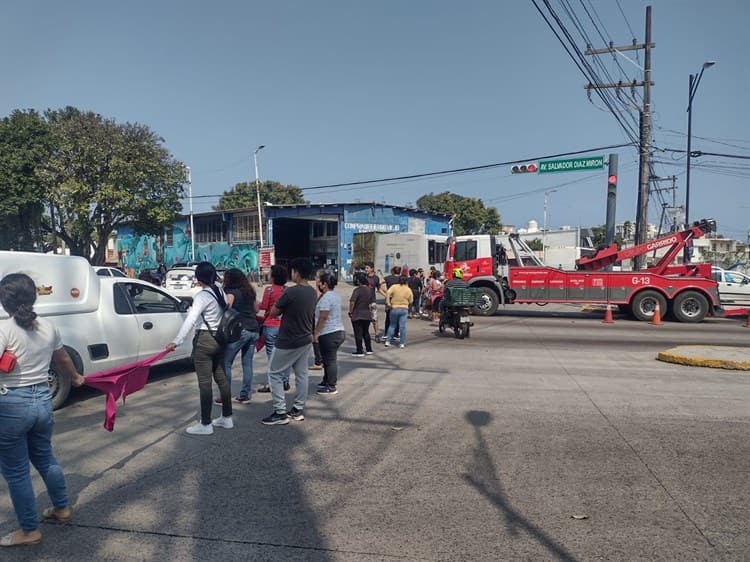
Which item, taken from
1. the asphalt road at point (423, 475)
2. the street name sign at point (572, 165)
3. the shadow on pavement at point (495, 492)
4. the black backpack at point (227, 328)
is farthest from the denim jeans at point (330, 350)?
the street name sign at point (572, 165)

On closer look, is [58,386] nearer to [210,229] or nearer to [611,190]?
[611,190]

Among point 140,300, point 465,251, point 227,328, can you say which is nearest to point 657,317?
point 465,251

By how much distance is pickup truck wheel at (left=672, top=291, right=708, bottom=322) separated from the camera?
1706 centimetres

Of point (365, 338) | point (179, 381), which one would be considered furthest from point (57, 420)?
point (365, 338)

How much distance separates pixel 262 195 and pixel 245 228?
44.3 ft

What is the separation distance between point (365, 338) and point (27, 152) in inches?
865

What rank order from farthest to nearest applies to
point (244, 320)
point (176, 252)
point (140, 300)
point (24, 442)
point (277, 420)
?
point (176, 252)
point (140, 300)
point (244, 320)
point (277, 420)
point (24, 442)

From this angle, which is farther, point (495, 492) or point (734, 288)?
point (734, 288)

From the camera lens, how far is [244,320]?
23.1ft

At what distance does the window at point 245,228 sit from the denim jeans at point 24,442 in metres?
39.0

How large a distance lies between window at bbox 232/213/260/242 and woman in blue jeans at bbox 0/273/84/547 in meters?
38.9

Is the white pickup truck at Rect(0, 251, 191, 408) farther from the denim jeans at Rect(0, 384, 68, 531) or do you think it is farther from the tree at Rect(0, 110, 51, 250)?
the tree at Rect(0, 110, 51, 250)

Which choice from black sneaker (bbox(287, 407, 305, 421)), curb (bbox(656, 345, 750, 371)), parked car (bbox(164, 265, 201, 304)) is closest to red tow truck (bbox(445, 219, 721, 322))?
curb (bbox(656, 345, 750, 371))

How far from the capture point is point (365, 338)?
35.4 feet
